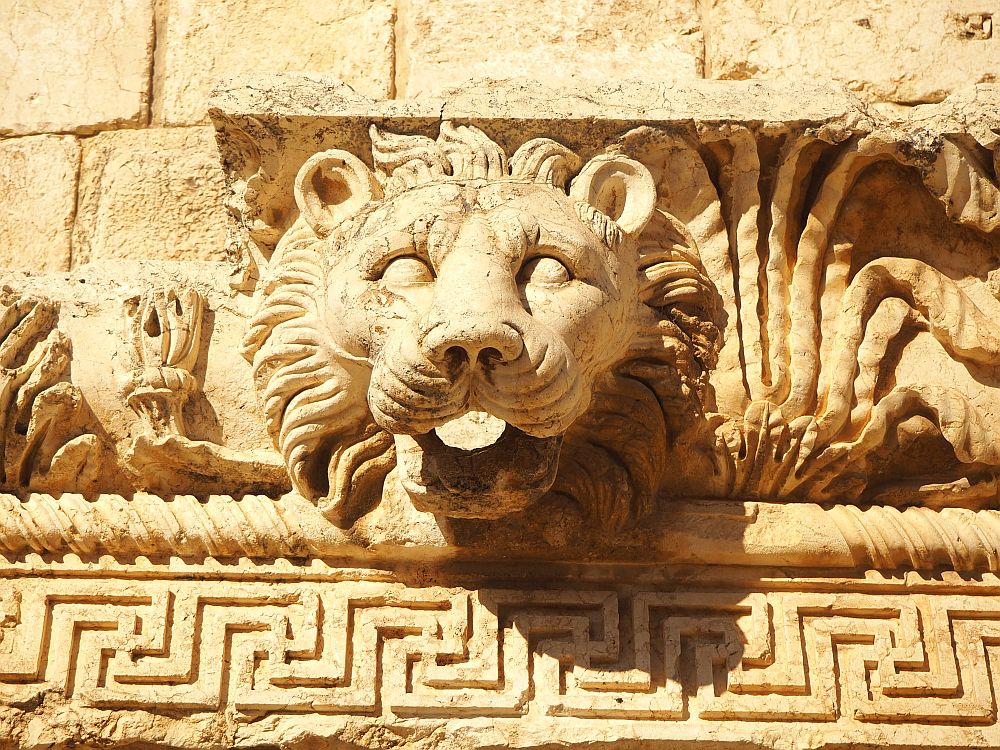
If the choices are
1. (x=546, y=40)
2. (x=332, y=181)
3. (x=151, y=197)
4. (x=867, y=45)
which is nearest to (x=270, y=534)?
(x=332, y=181)

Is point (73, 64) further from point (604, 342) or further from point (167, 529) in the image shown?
point (604, 342)

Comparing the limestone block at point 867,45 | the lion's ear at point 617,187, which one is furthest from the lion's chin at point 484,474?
the limestone block at point 867,45

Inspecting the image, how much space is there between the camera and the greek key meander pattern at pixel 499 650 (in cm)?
249

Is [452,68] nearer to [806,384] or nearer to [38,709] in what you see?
[806,384]

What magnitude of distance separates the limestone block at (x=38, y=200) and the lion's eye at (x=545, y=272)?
1238 millimetres

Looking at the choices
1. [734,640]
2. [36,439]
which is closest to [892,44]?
[734,640]

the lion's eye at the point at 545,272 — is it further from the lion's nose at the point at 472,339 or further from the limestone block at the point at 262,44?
the limestone block at the point at 262,44

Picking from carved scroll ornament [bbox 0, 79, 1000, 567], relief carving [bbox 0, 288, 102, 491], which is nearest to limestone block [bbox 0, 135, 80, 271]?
carved scroll ornament [bbox 0, 79, 1000, 567]

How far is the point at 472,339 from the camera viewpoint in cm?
208

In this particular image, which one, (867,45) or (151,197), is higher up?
(867,45)

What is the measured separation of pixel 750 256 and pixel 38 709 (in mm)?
1649

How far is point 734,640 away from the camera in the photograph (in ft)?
8.38

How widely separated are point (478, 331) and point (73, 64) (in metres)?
1.65

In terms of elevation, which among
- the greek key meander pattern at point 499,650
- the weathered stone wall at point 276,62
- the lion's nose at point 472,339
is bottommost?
the greek key meander pattern at point 499,650
